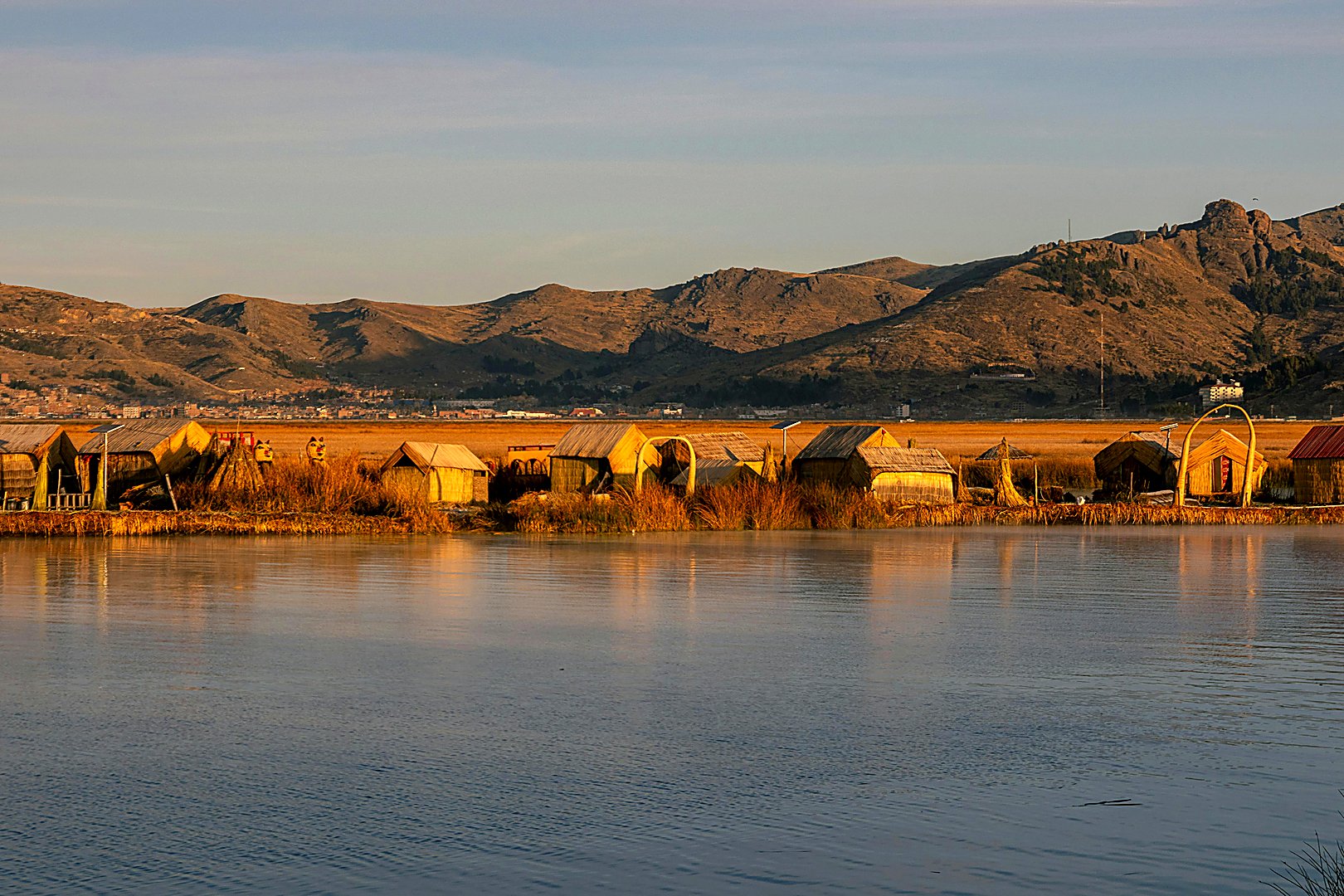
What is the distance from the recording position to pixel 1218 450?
4522 centimetres

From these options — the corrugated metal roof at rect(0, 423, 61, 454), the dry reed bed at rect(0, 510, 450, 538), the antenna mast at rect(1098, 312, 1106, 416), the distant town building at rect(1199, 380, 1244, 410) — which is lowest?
the dry reed bed at rect(0, 510, 450, 538)

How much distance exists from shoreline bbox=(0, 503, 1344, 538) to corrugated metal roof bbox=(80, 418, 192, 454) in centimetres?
326

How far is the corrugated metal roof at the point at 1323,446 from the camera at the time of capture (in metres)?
40.6

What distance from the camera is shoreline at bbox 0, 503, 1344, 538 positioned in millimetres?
32938

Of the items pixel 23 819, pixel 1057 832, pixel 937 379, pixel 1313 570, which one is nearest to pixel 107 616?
pixel 23 819

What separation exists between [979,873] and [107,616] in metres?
13.6

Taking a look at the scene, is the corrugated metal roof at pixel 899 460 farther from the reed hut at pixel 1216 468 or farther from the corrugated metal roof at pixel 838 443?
the reed hut at pixel 1216 468

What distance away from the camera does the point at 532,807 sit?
10305 millimetres

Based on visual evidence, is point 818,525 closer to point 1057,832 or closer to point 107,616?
→ point 107,616

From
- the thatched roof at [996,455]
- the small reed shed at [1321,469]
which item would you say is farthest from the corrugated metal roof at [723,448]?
the small reed shed at [1321,469]

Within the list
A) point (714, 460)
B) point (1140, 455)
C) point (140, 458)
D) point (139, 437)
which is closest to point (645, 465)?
point (714, 460)

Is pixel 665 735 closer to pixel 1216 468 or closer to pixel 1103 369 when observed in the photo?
pixel 1216 468

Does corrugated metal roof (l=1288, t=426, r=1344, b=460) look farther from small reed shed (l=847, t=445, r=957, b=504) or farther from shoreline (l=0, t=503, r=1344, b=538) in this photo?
small reed shed (l=847, t=445, r=957, b=504)

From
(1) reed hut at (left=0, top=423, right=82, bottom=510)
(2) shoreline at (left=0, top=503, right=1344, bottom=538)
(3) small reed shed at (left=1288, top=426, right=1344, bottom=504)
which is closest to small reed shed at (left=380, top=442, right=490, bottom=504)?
(2) shoreline at (left=0, top=503, right=1344, bottom=538)
